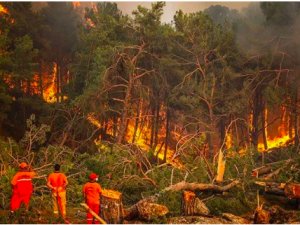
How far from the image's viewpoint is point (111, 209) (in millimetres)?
9664

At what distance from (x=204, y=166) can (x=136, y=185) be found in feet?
8.79

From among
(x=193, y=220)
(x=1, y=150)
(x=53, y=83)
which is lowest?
(x=193, y=220)

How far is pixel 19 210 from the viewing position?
32.9 feet

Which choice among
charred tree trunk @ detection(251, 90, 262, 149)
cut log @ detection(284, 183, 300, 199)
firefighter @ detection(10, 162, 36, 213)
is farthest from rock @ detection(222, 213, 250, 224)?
charred tree trunk @ detection(251, 90, 262, 149)

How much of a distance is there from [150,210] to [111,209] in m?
1.07

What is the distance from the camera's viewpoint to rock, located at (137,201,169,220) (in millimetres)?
10070

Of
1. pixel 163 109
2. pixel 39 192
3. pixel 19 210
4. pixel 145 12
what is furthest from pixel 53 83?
pixel 19 210

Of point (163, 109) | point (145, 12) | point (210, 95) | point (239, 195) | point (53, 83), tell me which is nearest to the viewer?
point (239, 195)

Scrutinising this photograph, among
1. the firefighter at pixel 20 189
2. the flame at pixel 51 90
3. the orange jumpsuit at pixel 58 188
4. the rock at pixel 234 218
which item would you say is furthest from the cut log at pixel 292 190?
the flame at pixel 51 90

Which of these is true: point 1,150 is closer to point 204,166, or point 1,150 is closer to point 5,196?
point 5,196

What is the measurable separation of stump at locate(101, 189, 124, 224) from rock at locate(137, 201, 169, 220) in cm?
62

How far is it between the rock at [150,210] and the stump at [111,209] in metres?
0.62

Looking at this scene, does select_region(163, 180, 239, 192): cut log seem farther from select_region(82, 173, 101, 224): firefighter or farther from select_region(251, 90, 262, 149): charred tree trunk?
select_region(251, 90, 262, 149): charred tree trunk

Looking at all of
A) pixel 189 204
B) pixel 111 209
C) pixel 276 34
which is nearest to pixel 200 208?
pixel 189 204
